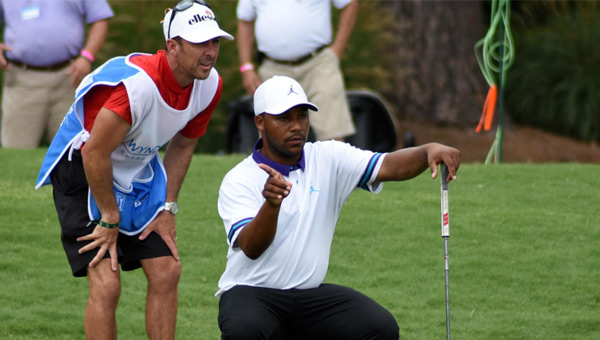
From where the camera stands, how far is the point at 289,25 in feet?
28.7

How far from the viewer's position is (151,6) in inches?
512

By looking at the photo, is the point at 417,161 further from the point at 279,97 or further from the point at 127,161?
the point at 127,161

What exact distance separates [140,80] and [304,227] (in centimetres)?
95

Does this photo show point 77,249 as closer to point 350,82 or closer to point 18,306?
point 18,306

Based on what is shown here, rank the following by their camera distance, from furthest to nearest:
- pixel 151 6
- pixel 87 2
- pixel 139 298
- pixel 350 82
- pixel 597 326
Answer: pixel 350 82 → pixel 151 6 → pixel 87 2 → pixel 139 298 → pixel 597 326

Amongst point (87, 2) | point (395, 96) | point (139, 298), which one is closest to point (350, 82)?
point (395, 96)

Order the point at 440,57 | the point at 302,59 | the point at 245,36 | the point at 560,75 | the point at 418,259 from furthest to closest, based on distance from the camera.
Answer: the point at 560,75
the point at 440,57
the point at 245,36
the point at 302,59
the point at 418,259

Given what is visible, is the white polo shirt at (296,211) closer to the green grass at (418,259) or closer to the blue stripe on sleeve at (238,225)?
the blue stripe on sleeve at (238,225)

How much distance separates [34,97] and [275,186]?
5.02m

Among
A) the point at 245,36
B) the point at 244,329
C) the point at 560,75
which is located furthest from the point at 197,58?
the point at 560,75

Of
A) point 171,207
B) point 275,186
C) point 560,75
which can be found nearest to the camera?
point 275,186

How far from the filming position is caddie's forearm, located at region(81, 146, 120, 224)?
4805 mm

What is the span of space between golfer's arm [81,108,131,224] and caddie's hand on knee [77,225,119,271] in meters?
0.11

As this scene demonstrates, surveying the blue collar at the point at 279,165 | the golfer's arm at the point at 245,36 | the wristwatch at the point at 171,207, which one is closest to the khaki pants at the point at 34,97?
the golfer's arm at the point at 245,36
